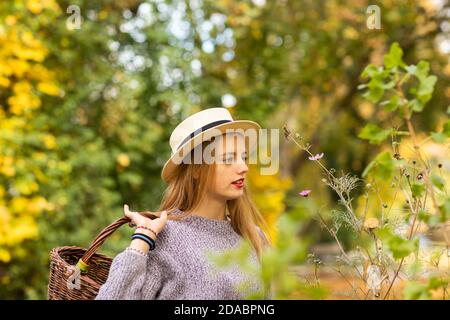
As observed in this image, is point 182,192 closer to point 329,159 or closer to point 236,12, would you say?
point 236,12

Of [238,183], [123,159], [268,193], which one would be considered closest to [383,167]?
[238,183]

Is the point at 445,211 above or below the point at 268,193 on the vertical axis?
below

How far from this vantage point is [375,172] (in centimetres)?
102

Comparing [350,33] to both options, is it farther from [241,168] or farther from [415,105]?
[415,105]

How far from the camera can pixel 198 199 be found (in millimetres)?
1812

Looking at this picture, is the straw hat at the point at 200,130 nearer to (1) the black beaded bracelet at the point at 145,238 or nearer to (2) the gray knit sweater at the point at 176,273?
(2) the gray knit sweater at the point at 176,273

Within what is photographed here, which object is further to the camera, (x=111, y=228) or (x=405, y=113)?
(x=111, y=228)

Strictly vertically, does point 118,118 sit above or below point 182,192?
above

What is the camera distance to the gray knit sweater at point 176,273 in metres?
1.42

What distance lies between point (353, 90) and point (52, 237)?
5.55m

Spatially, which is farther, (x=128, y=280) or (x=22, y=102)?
(x=22, y=102)

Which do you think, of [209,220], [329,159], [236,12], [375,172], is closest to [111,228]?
[209,220]

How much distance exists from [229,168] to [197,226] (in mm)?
188

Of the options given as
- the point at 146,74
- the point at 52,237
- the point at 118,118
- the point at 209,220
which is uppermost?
the point at 146,74
